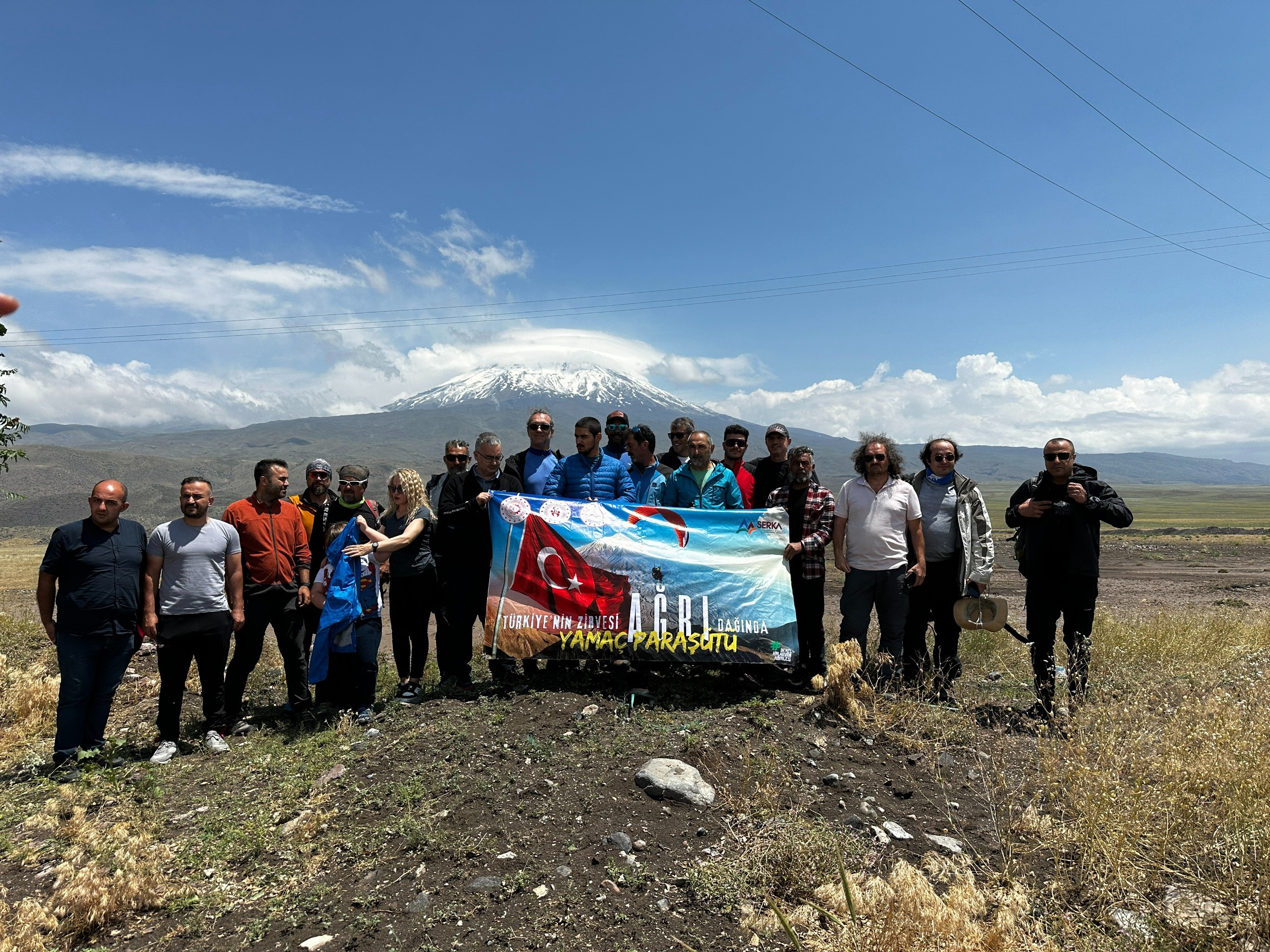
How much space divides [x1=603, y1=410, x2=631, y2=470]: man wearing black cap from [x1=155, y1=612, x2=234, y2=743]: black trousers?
13.4 ft

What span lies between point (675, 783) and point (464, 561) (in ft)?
11.1

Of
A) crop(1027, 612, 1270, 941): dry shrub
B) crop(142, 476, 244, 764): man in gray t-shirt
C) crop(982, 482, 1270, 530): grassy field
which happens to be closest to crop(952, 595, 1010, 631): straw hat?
crop(1027, 612, 1270, 941): dry shrub

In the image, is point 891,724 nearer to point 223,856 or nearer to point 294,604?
point 223,856

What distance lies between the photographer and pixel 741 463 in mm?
7969

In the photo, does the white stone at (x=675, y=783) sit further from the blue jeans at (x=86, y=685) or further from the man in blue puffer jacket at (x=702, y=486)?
the blue jeans at (x=86, y=685)

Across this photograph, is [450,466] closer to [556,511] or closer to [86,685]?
[556,511]

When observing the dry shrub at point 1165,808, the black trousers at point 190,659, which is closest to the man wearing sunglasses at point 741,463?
the dry shrub at point 1165,808

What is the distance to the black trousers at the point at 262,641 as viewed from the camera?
646 centimetres

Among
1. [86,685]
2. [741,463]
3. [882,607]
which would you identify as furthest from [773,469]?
[86,685]

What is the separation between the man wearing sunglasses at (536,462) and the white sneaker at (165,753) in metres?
3.90

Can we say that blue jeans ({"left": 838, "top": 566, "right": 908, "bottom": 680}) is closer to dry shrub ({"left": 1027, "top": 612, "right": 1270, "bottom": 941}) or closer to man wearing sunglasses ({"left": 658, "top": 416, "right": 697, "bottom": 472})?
Result: dry shrub ({"left": 1027, "top": 612, "right": 1270, "bottom": 941})

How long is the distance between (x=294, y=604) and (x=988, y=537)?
22.6 ft

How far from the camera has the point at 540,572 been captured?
6801mm

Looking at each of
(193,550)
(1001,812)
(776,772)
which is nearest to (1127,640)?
(1001,812)
